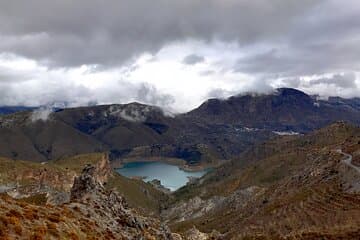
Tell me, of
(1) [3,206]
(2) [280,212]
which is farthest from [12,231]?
(2) [280,212]

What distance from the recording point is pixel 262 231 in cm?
16850

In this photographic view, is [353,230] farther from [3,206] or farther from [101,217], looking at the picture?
[3,206]

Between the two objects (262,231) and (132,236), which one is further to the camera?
(262,231)

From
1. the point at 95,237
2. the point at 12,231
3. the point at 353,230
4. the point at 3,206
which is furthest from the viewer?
the point at 353,230

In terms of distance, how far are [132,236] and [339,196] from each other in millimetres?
138242

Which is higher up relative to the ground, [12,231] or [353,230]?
[12,231]

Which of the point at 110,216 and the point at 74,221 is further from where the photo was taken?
the point at 110,216

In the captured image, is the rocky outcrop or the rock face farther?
the rocky outcrop

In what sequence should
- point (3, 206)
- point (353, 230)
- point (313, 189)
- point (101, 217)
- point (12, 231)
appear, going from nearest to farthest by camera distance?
point (12, 231)
point (3, 206)
point (101, 217)
point (353, 230)
point (313, 189)

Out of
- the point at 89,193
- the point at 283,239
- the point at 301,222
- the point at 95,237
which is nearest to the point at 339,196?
the point at 301,222

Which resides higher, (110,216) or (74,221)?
(74,221)

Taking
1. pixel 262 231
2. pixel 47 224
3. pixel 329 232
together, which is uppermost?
pixel 47 224

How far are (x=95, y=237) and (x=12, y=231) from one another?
9.59m

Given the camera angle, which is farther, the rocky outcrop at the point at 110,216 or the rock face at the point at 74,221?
the rocky outcrop at the point at 110,216
